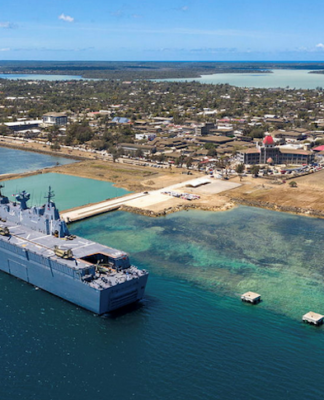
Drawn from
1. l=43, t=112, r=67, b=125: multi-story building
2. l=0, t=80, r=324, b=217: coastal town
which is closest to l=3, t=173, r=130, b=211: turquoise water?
l=0, t=80, r=324, b=217: coastal town

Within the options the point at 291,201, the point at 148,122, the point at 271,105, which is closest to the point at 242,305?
the point at 291,201

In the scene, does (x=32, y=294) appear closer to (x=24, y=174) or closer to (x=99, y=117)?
(x=24, y=174)

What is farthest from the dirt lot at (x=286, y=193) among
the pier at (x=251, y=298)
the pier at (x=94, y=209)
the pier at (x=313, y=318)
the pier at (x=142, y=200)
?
the pier at (x=313, y=318)

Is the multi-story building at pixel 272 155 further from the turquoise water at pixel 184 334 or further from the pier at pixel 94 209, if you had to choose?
the turquoise water at pixel 184 334

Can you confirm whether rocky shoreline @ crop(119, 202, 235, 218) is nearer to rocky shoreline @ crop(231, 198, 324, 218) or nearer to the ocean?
rocky shoreline @ crop(231, 198, 324, 218)

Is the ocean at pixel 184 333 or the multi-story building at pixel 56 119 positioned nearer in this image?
the ocean at pixel 184 333
